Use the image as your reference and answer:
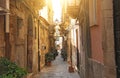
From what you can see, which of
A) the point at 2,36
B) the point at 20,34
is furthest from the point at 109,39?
the point at 20,34

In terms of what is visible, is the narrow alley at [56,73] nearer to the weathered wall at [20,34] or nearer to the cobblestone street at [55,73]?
the cobblestone street at [55,73]

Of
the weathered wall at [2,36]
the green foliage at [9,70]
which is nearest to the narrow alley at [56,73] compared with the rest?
the weathered wall at [2,36]

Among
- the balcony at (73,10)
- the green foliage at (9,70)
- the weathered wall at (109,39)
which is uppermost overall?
the balcony at (73,10)

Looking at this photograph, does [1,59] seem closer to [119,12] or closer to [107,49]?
[107,49]

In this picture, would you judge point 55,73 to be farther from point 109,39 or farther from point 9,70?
point 109,39

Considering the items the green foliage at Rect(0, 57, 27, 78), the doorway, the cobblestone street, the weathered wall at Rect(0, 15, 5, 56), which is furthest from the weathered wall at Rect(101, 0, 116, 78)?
the cobblestone street

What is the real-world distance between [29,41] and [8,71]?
354 inches

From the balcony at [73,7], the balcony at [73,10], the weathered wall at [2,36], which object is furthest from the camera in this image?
the balcony at [73,10]

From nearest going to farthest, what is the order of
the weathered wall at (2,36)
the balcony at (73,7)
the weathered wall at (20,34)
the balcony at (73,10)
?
the weathered wall at (2,36)
the weathered wall at (20,34)
the balcony at (73,7)
the balcony at (73,10)

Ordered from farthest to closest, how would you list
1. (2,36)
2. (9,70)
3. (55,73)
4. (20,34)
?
(55,73) → (20,34) → (2,36) → (9,70)

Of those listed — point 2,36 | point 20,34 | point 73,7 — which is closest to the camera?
point 2,36

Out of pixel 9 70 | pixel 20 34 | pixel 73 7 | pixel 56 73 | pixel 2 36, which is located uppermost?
pixel 73 7

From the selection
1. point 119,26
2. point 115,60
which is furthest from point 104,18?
point 115,60

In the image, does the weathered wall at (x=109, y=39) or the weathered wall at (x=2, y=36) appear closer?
the weathered wall at (x=109, y=39)
